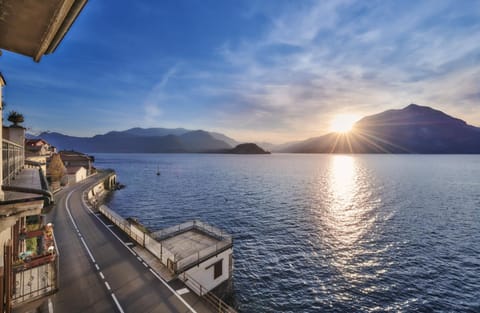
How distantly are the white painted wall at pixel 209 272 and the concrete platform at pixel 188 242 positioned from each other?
179cm

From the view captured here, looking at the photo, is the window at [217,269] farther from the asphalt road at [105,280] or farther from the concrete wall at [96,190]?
the concrete wall at [96,190]

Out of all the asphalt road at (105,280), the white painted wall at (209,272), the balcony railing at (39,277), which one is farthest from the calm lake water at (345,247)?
the balcony railing at (39,277)

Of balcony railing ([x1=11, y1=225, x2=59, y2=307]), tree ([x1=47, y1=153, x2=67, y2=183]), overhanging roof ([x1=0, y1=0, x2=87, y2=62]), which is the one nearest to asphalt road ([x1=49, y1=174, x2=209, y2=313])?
balcony railing ([x1=11, y1=225, x2=59, y2=307])

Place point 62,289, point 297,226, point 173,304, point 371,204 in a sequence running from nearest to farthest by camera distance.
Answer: point 173,304 → point 62,289 → point 297,226 → point 371,204

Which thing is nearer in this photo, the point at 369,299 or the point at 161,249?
the point at 161,249

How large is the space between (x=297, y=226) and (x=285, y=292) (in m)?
20.7

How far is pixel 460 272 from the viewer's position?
28.2 meters

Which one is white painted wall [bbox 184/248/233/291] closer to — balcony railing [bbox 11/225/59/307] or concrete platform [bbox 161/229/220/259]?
concrete platform [bbox 161/229/220/259]

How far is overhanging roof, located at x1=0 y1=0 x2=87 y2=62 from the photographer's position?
3.24 m

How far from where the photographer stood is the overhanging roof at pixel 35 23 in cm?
324

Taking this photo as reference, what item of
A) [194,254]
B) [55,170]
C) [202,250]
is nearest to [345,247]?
[202,250]

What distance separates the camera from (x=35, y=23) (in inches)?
148

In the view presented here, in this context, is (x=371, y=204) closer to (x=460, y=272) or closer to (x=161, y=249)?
(x=460, y=272)

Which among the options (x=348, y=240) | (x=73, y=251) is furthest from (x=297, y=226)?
(x=73, y=251)
